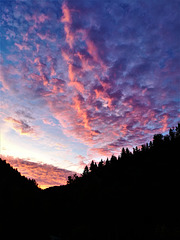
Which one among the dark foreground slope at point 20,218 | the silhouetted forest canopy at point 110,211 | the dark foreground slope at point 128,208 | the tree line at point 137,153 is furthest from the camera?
the tree line at point 137,153

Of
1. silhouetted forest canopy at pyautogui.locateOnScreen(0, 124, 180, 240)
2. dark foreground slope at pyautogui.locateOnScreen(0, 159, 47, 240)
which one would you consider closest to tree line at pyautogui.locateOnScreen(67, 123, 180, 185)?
silhouetted forest canopy at pyautogui.locateOnScreen(0, 124, 180, 240)

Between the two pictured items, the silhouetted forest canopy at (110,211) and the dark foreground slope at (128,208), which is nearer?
the silhouetted forest canopy at (110,211)

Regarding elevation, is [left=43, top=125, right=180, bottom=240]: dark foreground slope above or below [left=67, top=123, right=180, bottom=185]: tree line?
below

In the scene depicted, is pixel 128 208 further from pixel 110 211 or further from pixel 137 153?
pixel 137 153

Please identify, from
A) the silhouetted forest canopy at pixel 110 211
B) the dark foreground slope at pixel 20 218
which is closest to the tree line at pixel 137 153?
the silhouetted forest canopy at pixel 110 211

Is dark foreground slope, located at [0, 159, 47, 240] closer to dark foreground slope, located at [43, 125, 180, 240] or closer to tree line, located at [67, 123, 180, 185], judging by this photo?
dark foreground slope, located at [43, 125, 180, 240]

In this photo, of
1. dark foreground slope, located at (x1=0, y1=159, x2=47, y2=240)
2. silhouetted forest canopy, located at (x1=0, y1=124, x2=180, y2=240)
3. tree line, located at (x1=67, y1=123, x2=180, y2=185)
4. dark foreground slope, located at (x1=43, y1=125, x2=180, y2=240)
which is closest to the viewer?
dark foreground slope, located at (x1=0, y1=159, x2=47, y2=240)

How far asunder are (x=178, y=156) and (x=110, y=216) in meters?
55.2

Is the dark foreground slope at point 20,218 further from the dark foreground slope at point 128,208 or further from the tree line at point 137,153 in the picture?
the tree line at point 137,153

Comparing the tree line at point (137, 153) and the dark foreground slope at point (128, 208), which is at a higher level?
the tree line at point (137, 153)

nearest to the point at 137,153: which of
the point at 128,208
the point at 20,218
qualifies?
the point at 128,208

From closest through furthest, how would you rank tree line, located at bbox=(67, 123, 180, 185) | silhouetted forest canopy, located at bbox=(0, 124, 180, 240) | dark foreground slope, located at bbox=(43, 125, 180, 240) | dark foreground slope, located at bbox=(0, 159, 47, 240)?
dark foreground slope, located at bbox=(0, 159, 47, 240) < silhouetted forest canopy, located at bbox=(0, 124, 180, 240) < dark foreground slope, located at bbox=(43, 125, 180, 240) < tree line, located at bbox=(67, 123, 180, 185)

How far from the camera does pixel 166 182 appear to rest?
6241 cm

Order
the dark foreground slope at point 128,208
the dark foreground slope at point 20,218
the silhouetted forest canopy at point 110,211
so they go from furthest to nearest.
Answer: the dark foreground slope at point 128,208 → the silhouetted forest canopy at point 110,211 → the dark foreground slope at point 20,218
